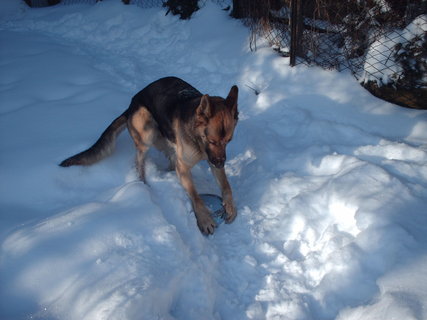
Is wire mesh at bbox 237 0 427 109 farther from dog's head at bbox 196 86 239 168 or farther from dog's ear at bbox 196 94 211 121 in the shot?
dog's ear at bbox 196 94 211 121

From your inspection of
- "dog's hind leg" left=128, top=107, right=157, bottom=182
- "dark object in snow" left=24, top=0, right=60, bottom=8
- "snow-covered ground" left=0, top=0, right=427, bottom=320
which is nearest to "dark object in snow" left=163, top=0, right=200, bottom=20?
"snow-covered ground" left=0, top=0, right=427, bottom=320

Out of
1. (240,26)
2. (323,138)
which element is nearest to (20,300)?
(323,138)

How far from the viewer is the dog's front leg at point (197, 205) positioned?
3.32m

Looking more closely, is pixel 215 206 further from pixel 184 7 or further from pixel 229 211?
pixel 184 7

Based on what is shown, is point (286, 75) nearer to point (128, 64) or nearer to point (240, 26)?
point (240, 26)

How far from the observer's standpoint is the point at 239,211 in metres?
3.51

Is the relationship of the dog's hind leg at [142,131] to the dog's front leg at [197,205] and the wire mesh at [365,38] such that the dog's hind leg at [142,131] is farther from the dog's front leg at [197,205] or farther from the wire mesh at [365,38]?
the wire mesh at [365,38]

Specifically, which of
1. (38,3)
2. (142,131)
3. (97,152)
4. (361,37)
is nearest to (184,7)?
(361,37)

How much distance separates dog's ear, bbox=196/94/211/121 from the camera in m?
2.72

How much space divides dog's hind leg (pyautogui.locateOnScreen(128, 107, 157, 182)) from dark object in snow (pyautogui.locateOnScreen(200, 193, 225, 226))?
33.1 inches

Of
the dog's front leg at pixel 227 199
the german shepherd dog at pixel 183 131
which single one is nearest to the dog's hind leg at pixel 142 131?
the german shepherd dog at pixel 183 131

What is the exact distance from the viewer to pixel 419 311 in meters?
1.93

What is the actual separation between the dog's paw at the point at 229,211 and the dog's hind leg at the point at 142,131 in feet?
3.74

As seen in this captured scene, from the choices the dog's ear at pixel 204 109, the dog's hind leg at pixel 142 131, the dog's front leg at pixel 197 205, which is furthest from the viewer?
the dog's hind leg at pixel 142 131
